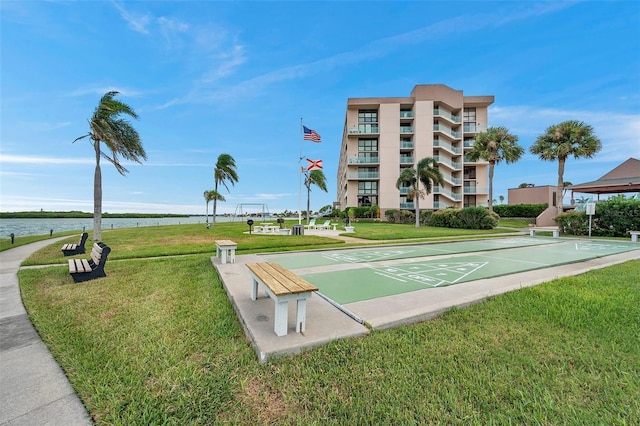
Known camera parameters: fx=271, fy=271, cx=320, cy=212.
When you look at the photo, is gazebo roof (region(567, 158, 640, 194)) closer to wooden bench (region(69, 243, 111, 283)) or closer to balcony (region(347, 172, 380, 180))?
balcony (region(347, 172, 380, 180))

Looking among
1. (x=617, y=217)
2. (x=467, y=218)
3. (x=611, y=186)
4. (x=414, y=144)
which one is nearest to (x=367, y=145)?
(x=414, y=144)

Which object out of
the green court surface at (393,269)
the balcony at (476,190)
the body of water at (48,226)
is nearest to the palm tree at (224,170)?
the body of water at (48,226)

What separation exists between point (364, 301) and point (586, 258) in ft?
29.8

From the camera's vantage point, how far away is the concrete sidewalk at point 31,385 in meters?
2.10

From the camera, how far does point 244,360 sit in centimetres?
281

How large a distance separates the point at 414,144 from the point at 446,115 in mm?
6888

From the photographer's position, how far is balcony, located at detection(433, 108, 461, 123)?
41312 mm

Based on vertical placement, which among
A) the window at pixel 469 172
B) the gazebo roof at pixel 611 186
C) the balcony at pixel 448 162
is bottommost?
the gazebo roof at pixel 611 186

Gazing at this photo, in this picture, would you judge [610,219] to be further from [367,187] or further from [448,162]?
[367,187]

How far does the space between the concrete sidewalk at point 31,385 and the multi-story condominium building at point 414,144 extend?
39.7 metres

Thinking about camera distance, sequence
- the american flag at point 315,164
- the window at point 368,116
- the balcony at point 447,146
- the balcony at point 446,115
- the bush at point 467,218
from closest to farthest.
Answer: the american flag at point 315,164 < the bush at point 467,218 < the balcony at point 447,146 < the balcony at point 446,115 < the window at point 368,116

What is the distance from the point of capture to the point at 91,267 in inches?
254

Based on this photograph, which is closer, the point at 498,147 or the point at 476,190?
the point at 498,147

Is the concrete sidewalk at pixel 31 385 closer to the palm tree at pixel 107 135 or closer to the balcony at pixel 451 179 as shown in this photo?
the palm tree at pixel 107 135
